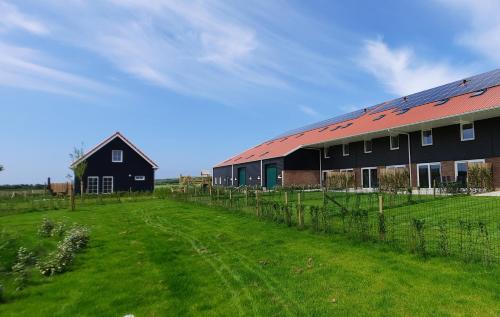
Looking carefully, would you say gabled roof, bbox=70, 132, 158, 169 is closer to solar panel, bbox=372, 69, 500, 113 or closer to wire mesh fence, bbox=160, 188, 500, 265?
wire mesh fence, bbox=160, 188, 500, 265

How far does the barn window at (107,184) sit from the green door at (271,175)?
50.5 ft

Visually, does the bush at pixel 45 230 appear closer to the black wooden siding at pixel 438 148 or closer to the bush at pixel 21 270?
the bush at pixel 21 270

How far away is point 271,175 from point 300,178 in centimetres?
336

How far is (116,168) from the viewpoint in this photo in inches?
1421

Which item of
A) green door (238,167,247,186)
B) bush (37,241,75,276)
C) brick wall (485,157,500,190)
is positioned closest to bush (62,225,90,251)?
bush (37,241,75,276)

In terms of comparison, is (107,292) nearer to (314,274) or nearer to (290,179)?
(314,274)

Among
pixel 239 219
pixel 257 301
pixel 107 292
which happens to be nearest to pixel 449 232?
pixel 257 301

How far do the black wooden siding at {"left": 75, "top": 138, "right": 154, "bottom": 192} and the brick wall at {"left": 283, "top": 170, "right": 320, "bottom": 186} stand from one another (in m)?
14.6

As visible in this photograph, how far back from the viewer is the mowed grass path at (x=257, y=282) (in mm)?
5332

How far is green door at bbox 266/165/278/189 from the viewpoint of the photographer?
34291mm

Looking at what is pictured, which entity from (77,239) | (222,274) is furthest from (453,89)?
(77,239)

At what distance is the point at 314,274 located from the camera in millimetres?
6805

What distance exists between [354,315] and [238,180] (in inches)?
1518

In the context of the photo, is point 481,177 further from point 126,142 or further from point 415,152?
point 126,142
